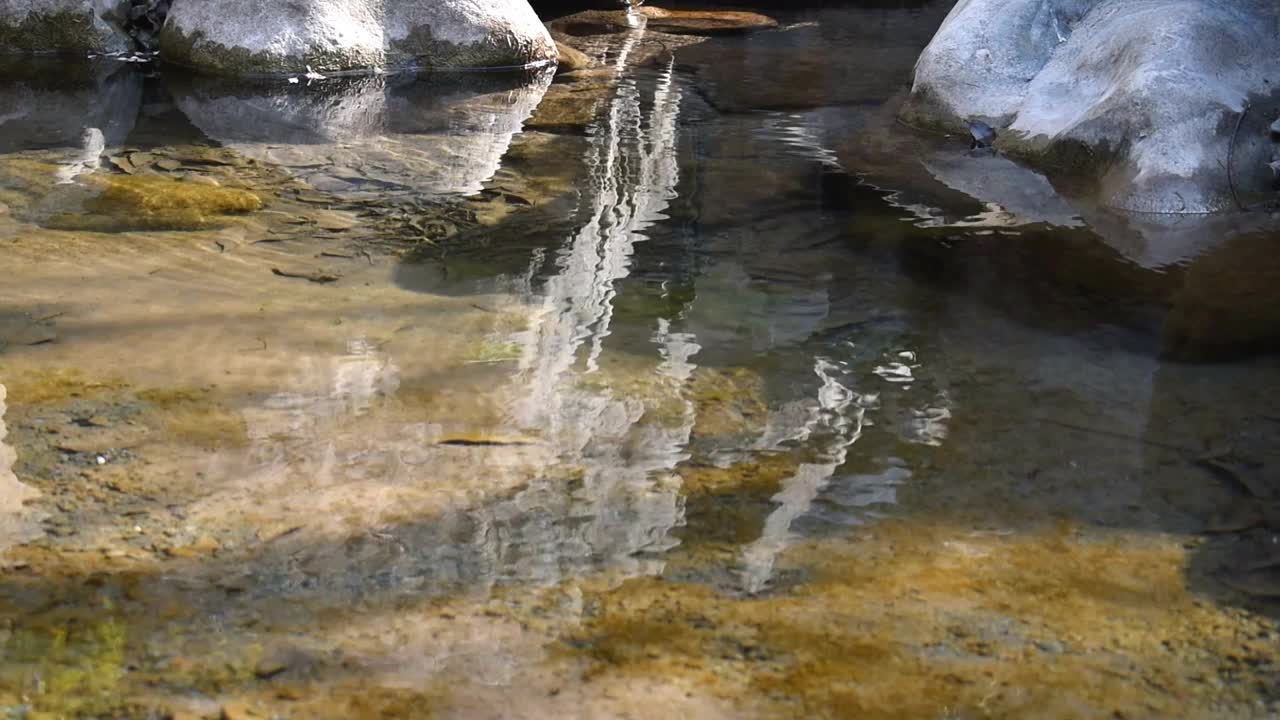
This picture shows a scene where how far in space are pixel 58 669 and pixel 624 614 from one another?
111 centimetres

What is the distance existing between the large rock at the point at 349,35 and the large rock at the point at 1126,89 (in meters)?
3.27

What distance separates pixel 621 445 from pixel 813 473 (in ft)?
1.74

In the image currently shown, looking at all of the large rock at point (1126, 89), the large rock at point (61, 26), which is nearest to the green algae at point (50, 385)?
the large rock at point (1126, 89)

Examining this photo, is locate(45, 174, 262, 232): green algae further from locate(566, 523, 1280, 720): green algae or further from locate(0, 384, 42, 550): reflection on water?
locate(566, 523, 1280, 720): green algae

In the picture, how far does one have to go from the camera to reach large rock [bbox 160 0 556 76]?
9000 mm

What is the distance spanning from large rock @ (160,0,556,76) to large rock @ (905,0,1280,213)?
3.27 meters

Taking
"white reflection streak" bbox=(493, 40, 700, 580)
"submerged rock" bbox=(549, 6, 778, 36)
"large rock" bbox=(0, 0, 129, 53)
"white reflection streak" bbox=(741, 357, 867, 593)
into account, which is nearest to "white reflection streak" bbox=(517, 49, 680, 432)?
"white reflection streak" bbox=(493, 40, 700, 580)

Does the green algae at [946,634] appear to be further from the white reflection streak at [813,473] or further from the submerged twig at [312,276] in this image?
the submerged twig at [312,276]

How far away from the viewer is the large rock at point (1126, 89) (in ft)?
20.5

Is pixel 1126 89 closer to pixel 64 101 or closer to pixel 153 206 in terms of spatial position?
pixel 153 206

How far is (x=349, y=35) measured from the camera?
924 centimetres

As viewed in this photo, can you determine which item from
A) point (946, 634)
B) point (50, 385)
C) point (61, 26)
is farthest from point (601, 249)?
point (61, 26)

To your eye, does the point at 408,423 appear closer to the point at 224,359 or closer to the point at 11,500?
the point at 224,359

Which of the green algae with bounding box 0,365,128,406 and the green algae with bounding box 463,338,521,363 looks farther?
the green algae with bounding box 463,338,521,363
